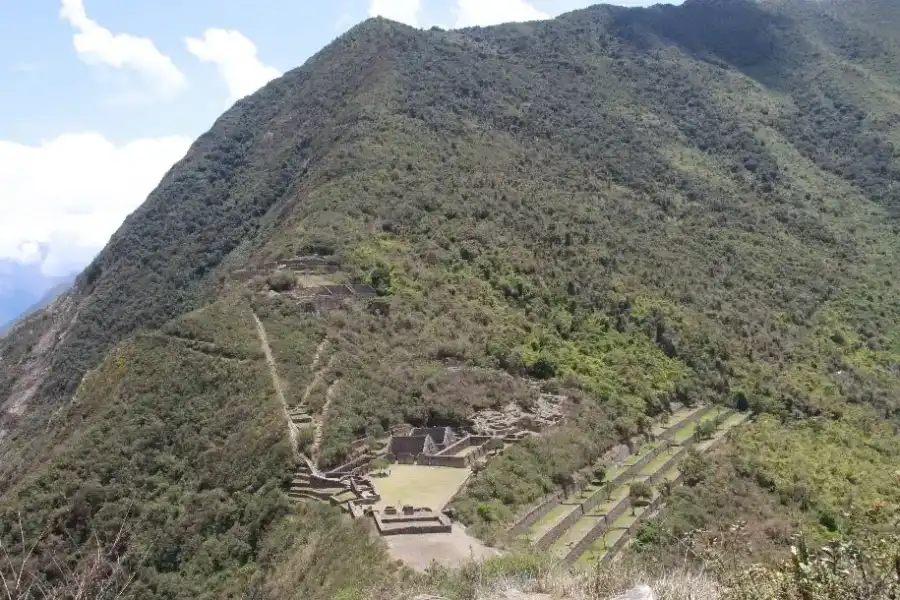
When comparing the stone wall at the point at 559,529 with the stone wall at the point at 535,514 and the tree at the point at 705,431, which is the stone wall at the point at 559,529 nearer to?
the stone wall at the point at 535,514

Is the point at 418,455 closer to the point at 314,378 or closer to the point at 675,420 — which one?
the point at 314,378

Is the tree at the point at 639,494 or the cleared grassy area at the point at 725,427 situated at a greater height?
the tree at the point at 639,494

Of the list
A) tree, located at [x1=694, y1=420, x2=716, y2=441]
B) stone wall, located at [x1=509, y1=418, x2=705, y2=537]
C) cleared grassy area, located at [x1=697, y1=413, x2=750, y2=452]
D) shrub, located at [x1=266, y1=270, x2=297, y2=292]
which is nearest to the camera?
stone wall, located at [x1=509, y1=418, x2=705, y2=537]

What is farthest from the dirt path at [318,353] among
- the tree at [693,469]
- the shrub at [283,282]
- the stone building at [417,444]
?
the tree at [693,469]

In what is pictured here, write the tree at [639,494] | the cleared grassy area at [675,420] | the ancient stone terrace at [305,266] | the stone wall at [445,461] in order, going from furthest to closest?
the ancient stone terrace at [305,266]
the cleared grassy area at [675,420]
the tree at [639,494]
the stone wall at [445,461]

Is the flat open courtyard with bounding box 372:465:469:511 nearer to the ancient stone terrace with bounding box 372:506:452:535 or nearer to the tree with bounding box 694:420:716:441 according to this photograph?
the ancient stone terrace with bounding box 372:506:452:535

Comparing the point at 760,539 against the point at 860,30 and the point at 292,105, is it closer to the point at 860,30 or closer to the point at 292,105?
the point at 292,105

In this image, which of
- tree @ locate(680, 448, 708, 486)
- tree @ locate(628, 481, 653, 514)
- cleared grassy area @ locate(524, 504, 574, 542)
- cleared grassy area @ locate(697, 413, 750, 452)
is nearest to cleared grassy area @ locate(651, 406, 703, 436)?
cleared grassy area @ locate(697, 413, 750, 452)
